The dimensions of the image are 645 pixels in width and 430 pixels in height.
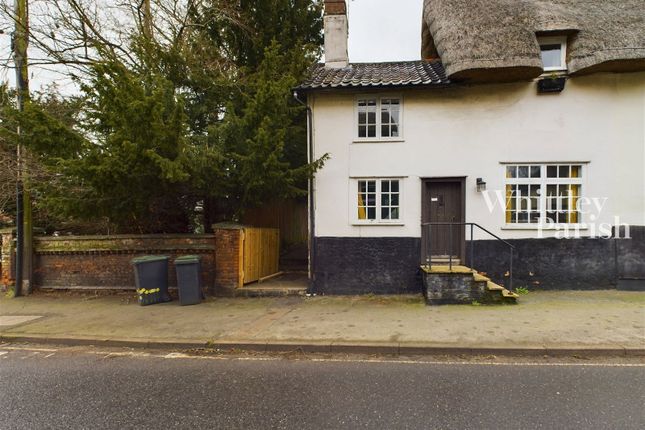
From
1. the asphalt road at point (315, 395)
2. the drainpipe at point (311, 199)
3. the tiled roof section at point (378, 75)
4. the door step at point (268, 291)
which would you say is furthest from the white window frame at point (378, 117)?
the asphalt road at point (315, 395)

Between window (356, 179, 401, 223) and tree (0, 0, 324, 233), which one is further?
window (356, 179, 401, 223)

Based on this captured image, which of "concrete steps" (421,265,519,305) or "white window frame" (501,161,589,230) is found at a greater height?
"white window frame" (501,161,589,230)

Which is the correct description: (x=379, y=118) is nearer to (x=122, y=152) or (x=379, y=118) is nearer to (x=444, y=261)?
(x=444, y=261)

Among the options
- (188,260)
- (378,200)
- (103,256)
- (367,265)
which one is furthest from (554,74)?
(103,256)

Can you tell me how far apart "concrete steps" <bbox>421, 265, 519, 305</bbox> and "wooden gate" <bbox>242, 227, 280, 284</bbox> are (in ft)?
14.6

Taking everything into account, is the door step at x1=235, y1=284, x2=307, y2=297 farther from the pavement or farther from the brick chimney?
the brick chimney

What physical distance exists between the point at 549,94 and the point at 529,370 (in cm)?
725

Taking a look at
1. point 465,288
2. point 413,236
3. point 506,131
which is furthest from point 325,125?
point 465,288

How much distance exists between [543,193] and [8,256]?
47.1 feet

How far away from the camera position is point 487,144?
9.14 m

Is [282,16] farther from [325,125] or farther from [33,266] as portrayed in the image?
[33,266]

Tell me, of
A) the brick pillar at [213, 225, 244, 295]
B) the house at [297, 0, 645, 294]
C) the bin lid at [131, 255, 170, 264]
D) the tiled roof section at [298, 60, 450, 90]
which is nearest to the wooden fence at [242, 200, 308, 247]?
the house at [297, 0, 645, 294]

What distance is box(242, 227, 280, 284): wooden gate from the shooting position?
9414mm

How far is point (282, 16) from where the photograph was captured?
12266 millimetres
